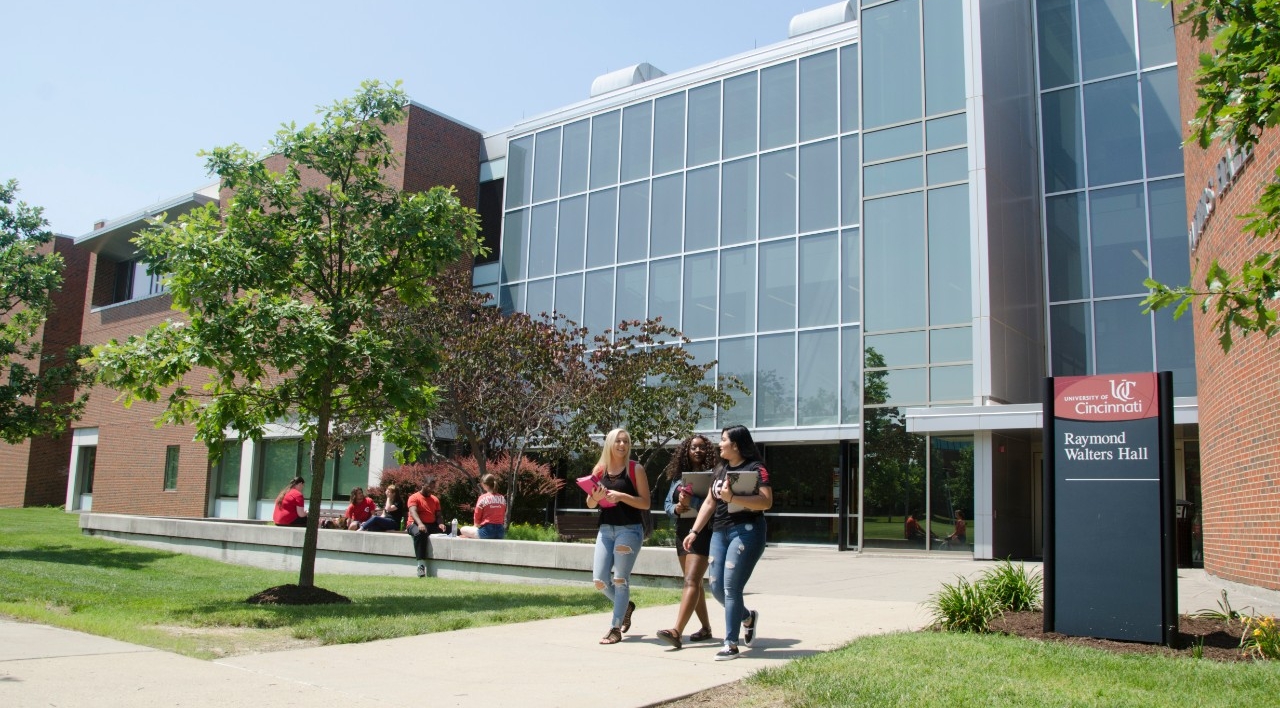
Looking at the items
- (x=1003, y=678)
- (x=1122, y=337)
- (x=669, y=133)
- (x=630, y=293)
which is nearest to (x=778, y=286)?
(x=630, y=293)

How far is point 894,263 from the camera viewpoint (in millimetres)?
21297

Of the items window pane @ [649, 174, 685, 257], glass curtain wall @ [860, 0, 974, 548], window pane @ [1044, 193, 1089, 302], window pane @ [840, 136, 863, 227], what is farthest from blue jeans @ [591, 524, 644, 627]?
window pane @ [649, 174, 685, 257]

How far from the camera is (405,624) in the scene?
8484 millimetres

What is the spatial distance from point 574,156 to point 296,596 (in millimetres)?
20903

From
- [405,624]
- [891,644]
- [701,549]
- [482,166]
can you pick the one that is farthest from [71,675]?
[482,166]

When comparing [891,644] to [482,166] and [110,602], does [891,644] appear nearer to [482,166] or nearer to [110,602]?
[110,602]

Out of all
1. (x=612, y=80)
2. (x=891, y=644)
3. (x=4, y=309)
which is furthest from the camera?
(x=612, y=80)

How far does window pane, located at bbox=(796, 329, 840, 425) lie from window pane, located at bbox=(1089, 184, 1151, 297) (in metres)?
5.71

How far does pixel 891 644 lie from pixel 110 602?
7802mm

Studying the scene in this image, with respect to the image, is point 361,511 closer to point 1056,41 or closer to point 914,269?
point 914,269

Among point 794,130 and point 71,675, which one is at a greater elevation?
point 794,130

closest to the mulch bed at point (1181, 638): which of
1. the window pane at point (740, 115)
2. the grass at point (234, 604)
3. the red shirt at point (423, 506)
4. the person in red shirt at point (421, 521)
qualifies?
the grass at point (234, 604)

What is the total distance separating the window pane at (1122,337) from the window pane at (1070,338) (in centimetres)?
24

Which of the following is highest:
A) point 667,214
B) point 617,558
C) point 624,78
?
point 624,78
